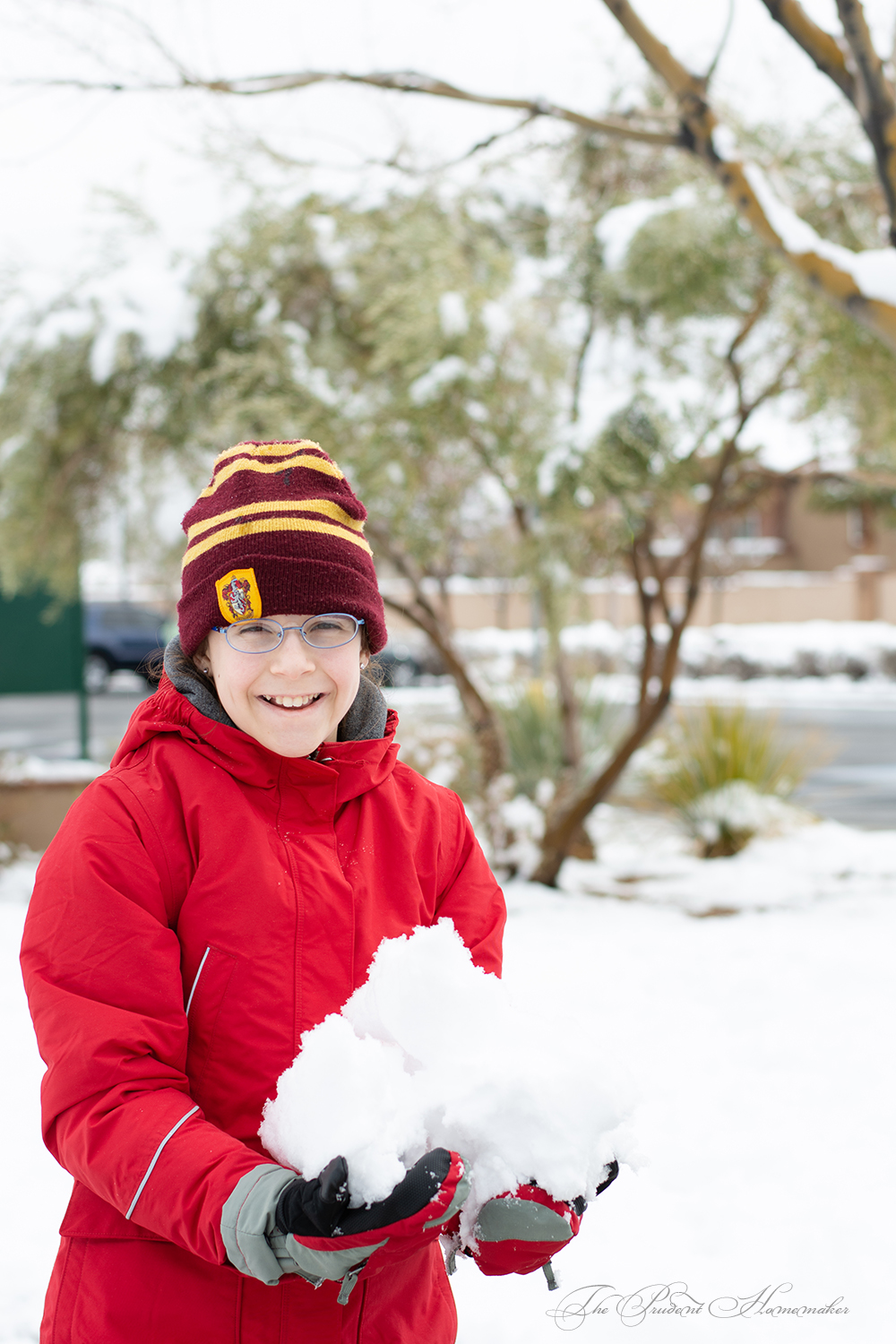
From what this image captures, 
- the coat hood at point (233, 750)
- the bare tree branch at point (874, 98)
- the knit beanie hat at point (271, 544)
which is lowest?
the coat hood at point (233, 750)

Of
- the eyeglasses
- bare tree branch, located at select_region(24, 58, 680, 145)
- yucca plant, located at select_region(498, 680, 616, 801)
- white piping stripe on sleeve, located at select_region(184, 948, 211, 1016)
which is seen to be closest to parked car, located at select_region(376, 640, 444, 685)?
yucca plant, located at select_region(498, 680, 616, 801)

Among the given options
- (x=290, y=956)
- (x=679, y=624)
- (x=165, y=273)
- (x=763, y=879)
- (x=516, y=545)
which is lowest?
(x=763, y=879)

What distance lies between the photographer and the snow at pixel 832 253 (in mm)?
4383

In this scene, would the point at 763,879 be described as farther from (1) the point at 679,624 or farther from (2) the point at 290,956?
(2) the point at 290,956

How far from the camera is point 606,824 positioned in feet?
28.3

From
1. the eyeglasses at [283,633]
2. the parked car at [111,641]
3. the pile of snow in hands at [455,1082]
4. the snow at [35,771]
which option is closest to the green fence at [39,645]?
the snow at [35,771]

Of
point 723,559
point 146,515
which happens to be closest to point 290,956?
point 146,515

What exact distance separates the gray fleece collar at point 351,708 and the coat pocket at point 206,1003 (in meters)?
0.28

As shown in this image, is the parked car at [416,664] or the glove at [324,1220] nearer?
the glove at [324,1220]

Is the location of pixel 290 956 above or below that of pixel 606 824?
above

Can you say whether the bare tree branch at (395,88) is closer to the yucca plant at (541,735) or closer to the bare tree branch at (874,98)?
the bare tree branch at (874,98)

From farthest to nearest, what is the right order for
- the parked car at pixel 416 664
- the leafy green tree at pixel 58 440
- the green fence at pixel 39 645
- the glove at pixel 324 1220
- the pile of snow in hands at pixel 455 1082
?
the parked car at pixel 416 664
the green fence at pixel 39 645
the leafy green tree at pixel 58 440
the pile of snow in hands at pixel 455 1082
the glove at pixel 324 1220

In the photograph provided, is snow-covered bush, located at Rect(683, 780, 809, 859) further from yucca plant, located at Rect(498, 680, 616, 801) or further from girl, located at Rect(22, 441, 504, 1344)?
girl, located at Rect(22, 441, 504, 1344)

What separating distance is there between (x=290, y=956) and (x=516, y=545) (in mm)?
5207
